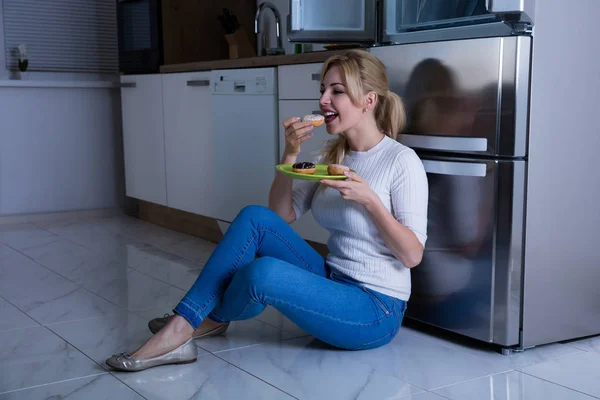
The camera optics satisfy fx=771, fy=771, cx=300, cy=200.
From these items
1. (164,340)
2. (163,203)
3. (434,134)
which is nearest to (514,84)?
(434,134)

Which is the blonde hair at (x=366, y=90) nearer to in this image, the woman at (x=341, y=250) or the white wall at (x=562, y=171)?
the woman at (x=341, y=250)

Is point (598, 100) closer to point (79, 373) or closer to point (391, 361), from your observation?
point (391, 361)

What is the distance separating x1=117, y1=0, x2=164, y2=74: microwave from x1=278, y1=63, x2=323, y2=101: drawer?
4.30 feet

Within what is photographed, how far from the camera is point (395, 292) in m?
2.05

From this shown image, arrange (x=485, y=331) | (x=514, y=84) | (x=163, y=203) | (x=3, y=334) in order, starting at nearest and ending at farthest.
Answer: (x=514, y=84) < (x=485, y=331) < (x=3, y=334) < (x=163, y=203)

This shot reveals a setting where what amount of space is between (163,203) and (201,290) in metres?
2.23

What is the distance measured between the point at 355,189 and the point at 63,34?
11.3 ft

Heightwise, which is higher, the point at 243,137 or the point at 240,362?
the point at 243,137

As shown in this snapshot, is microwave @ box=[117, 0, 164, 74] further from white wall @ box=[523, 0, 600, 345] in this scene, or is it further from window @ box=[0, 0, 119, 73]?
white wall @ box=[523, 0, 600, 345]

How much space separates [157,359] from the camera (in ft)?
6.42

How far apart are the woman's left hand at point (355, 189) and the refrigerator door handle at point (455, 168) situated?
344 mm

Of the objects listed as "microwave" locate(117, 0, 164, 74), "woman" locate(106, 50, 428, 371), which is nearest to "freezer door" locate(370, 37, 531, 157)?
"woman" locate(106, 50, 428, 371)

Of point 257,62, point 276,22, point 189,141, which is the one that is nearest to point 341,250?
point 257,62

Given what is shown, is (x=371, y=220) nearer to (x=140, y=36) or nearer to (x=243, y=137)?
(x=243, y=137)
